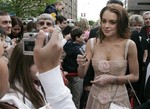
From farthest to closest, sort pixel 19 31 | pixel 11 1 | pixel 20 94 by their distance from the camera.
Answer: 1. pixel 11 1
2. pixel 19 31
3. pixel 20 94

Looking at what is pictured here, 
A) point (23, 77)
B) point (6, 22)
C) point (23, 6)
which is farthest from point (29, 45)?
point (23, 6)

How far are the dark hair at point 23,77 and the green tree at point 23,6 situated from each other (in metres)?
19.7

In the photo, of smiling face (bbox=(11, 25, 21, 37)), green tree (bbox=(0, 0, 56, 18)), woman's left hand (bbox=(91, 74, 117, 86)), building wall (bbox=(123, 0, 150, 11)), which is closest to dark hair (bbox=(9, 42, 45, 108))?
woman's left hand (bbox=(91, 74, 117, 86))

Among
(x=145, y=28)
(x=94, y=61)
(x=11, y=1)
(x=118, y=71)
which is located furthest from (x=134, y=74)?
(x=11, y=1)

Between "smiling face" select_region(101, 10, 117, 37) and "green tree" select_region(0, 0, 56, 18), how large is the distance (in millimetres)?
18885

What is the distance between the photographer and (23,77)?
2100mm

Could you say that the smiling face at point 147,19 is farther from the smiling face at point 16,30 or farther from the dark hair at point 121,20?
the dark hair at point 121,20

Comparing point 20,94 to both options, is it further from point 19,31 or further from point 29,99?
point 19,31

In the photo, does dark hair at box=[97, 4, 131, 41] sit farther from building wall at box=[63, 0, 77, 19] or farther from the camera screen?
building wall at box=[63, 0, 77, 19]

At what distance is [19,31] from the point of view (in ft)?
19.8

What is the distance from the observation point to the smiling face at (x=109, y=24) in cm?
310

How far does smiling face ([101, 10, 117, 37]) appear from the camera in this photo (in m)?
3.10

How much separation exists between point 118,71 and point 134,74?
0.19 meters

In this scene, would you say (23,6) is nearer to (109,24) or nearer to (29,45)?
(109,24)
